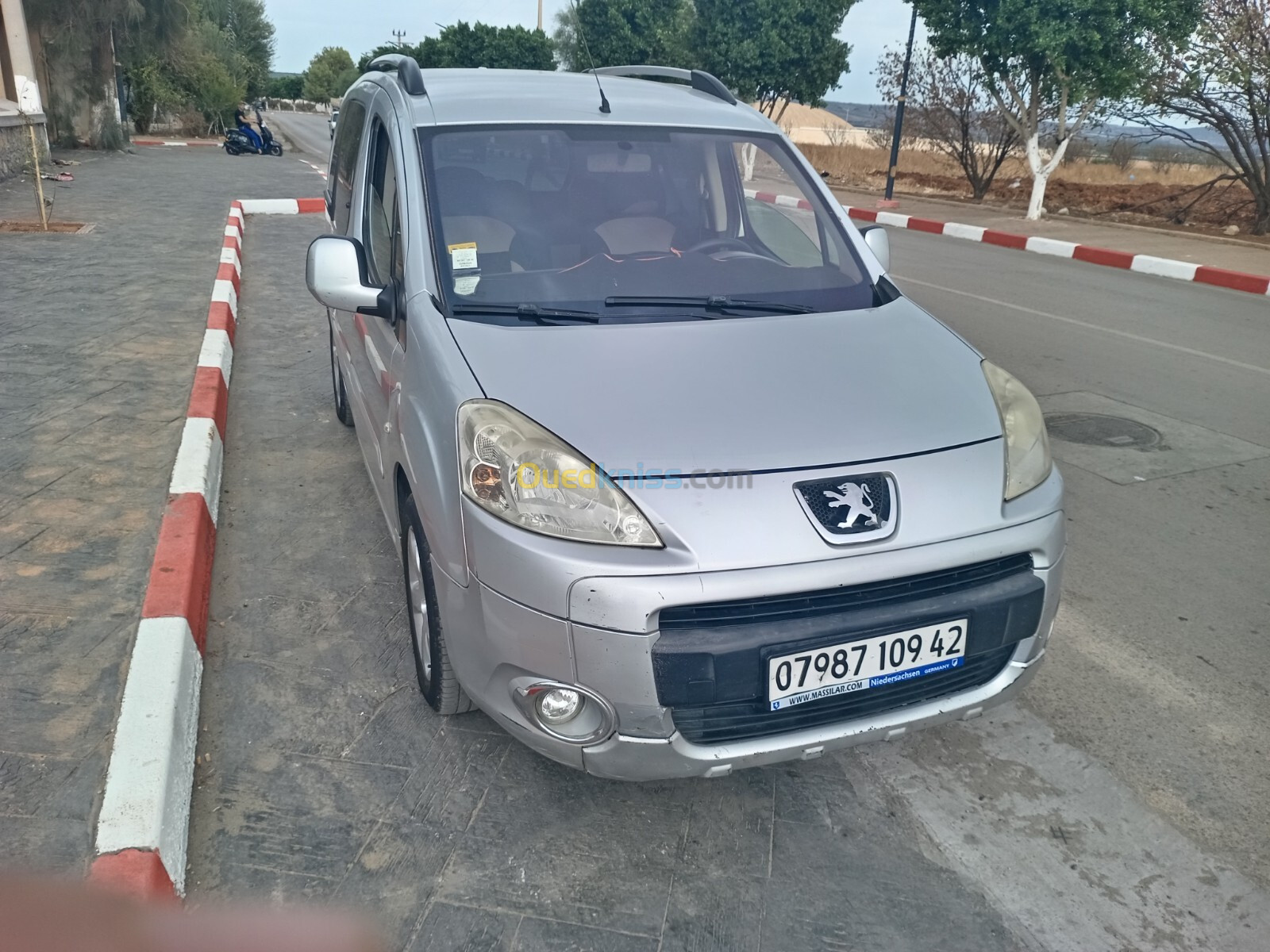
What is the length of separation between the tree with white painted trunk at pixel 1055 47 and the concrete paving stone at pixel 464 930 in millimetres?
15415

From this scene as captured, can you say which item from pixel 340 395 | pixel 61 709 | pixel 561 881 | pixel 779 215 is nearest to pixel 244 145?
pixel 340 395

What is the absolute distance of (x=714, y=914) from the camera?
7.32 feet

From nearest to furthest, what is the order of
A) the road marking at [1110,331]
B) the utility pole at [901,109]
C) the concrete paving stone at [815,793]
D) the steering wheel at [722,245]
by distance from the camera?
the concrete paving stone at [815,793]
the steering wheel at [722,245]
the road marking at [1110,331]
the utility pole at [901,109]

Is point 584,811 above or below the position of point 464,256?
below

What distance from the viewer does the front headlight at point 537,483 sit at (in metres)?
2.16

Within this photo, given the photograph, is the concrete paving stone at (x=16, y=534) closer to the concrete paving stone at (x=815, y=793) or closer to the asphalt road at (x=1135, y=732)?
the asphalt road at (x=1135, y=732)

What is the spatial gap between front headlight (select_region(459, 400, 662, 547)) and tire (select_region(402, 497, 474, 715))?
14.8 inches

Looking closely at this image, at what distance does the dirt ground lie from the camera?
56.0 feet

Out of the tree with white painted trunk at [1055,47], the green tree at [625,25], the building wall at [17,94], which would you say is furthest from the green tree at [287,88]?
the tree with white painted trunk at [1055,47]

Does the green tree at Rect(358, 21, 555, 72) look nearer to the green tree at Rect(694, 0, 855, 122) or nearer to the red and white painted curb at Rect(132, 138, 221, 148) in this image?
the red and white painted curb at Rect(132, 138, 221, 148)

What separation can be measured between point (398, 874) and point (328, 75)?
12474cm

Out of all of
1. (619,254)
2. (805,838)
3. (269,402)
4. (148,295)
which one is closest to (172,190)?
(148,295)

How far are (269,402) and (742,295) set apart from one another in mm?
3562

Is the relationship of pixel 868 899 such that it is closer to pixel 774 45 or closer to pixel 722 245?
pixel 722 245
